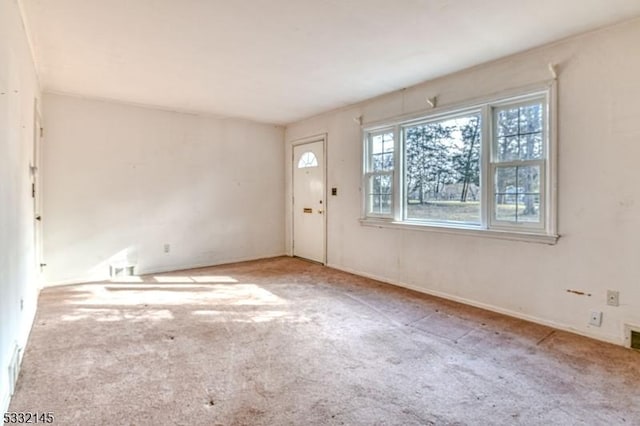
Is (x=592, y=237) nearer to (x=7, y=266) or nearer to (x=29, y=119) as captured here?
(x=7, y=266)

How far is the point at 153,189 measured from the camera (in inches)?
203

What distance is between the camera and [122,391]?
6.80ft

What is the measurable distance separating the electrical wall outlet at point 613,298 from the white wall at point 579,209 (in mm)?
32

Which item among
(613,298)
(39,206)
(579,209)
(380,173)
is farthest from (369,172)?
(39,206)

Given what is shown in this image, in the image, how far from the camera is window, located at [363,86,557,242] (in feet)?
10.5

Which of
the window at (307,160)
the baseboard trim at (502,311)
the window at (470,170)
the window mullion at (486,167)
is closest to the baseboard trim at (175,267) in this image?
the window at (307,160)

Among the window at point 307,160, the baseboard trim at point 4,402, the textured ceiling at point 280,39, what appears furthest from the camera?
the window at point 307,160

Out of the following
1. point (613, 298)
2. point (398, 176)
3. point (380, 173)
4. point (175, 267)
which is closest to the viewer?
point (613, 298)

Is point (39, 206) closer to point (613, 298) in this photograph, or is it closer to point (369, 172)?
point (369, 172)

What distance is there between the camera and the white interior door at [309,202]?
226 inches

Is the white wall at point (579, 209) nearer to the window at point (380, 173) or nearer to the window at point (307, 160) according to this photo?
the window at point (380, 173)

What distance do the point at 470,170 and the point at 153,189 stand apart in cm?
429

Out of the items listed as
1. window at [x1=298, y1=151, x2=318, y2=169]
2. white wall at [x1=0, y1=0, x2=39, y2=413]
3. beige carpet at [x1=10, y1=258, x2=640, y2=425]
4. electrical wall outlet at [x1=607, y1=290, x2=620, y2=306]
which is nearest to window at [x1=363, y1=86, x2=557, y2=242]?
electrical wall outlet at [x1=607, y1=290, x2=620, y2=306]

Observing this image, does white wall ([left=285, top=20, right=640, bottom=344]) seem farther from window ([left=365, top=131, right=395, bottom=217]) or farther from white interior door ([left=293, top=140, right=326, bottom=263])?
white interior door ([left=293, top=140, right=326, bottom=263])
